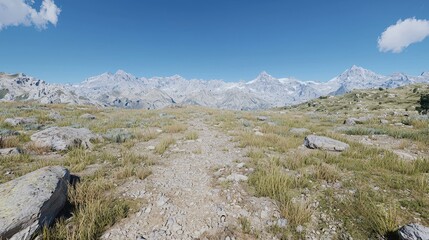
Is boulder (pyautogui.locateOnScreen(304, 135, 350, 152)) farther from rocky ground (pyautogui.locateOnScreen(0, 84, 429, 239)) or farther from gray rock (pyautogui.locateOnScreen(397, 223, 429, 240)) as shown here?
gray rock (pyautogui.locateOnScreen(397, 223, 429, 240))

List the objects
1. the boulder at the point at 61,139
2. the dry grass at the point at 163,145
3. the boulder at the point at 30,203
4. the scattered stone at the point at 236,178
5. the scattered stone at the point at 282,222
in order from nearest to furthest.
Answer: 1. the boulder at the point at 30,203
2. the scattered stone at the point at 282,222
3. the scattered stone at the point at 236,178
4. the boulder at the point at 61,139
5. the dry grass at the point at 163,145

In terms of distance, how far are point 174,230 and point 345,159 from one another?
24.3ft

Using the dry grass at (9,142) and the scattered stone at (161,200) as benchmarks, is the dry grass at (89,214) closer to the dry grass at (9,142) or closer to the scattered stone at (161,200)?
the scattered stone at (161,200)

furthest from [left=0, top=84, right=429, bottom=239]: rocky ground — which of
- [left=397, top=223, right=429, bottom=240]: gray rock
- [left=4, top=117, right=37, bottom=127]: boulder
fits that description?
[left=4, top=117, right=37, bottom=127]: boulder

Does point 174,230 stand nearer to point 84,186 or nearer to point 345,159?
point 84,186

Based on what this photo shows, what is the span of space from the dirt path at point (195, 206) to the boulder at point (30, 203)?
140 centimetres

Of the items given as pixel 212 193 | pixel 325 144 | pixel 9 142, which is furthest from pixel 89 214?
pixel 325 144

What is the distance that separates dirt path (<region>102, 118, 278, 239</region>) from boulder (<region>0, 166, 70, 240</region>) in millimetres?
1405

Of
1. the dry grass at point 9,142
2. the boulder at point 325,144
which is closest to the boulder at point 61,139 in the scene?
the dry grass at point 9,142

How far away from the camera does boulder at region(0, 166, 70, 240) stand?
12.5 ft

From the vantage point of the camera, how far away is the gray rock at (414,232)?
357 centimetres

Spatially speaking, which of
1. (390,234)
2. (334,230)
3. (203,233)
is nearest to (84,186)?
(203,233)

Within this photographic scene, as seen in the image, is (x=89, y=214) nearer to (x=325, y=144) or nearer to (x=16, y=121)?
(x=325, y=144)

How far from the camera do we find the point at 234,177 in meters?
7.23
